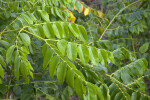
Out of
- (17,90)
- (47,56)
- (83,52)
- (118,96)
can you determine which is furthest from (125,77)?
(17,90)

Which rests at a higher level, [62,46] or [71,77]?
[62,46]

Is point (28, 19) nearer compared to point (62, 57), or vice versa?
point (62, 57)

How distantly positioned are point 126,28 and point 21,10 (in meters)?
1.11

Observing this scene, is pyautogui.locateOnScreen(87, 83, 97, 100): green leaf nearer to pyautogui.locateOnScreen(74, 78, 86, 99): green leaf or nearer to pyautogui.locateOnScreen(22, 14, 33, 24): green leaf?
pyautogui.locateOnScreen(74, 78, 86, 99): green leaf

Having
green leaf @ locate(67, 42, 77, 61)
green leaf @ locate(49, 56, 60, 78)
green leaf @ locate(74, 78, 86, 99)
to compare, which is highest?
green leaf @ locate(67, 42, 77, 61)

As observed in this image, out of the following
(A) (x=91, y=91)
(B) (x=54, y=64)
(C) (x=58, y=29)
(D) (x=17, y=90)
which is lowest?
(D) (x=17, y=90)

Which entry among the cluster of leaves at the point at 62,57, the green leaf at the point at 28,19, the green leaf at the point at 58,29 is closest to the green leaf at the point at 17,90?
the cluster of leaves at the point at 62,57

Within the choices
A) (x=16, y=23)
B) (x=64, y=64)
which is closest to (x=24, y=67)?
(x=64, y=64)

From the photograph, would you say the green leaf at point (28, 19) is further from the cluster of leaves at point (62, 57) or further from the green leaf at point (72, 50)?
the green leaf at point (72, 50)

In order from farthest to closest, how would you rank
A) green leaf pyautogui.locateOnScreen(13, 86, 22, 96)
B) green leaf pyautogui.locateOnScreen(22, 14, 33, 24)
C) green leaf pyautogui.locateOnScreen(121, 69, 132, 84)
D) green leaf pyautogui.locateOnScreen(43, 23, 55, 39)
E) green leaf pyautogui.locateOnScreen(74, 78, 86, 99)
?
green leaf pyautogui.locateOnScreen(13, 86, 22, 96) → green leaf pyautogui.locateOnScreen(121, 69, 132, 84) → green leaf pyautogui.locateOnScreen(22, 14, 33, 24) → green leaf pyautogui.locateOnScreen(43, 23, 55, 39) → green leaf pyautogui.locateOnScreen(74, 78, 86, 99)

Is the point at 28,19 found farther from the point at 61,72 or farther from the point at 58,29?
the point at 61,72

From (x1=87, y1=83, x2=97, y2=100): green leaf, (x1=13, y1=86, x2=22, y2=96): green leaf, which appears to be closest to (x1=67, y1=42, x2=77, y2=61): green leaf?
(x1=87, y1=83, x2=97, y2=100): green leaf

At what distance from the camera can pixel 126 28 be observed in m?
1.76

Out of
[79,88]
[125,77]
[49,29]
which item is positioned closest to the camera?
[79,88]
